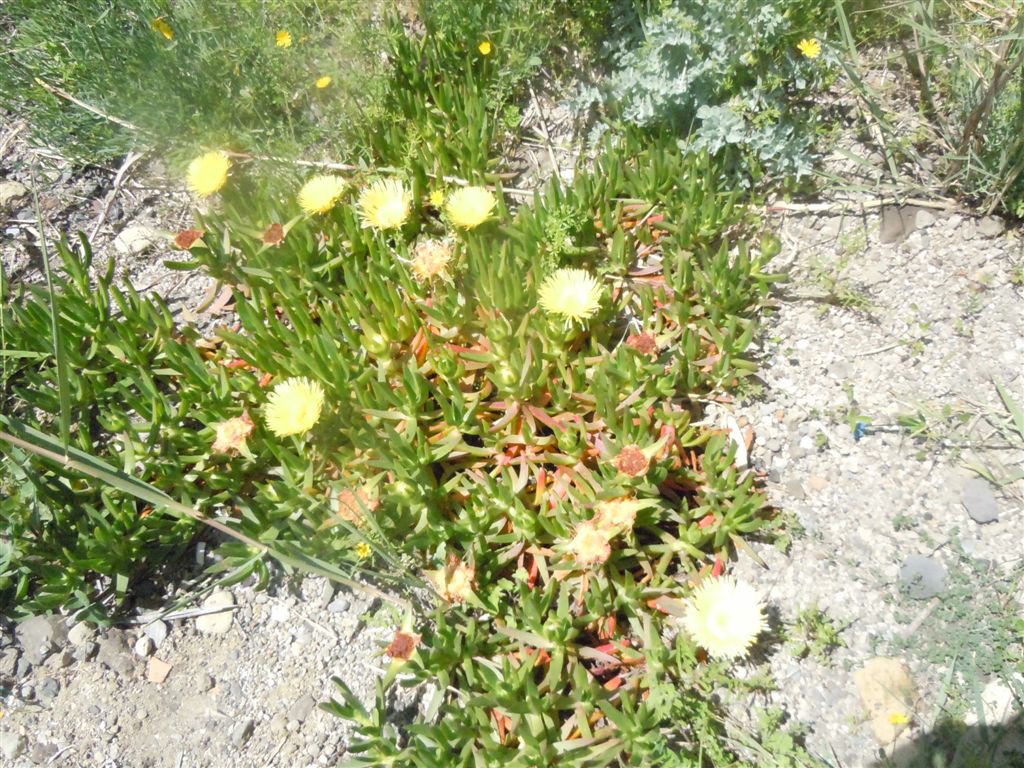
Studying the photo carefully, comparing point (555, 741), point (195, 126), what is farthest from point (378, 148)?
point (555, 741)

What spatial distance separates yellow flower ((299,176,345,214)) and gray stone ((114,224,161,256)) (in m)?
0.76

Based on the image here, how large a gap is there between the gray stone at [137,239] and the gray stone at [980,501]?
2782 millimetres

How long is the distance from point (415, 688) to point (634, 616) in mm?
626

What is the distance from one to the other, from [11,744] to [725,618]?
1.93 metres

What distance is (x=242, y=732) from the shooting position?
7.06 feet

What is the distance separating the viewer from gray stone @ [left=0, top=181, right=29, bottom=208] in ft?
10.1

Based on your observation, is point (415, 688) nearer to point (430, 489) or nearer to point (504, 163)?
point (430, 489)

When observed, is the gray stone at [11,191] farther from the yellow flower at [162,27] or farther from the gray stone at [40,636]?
the gray stone at [40,636]

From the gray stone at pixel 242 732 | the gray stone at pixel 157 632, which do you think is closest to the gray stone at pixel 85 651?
the gray stone at pixel 157 632

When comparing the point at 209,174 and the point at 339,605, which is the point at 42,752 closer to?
the point at 339,605

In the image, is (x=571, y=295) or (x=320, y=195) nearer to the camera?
(x=571, y=295)

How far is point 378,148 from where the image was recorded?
2838mm

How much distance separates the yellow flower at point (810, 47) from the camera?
8.28ft

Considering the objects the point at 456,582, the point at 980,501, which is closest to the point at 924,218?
the point at 980,501
